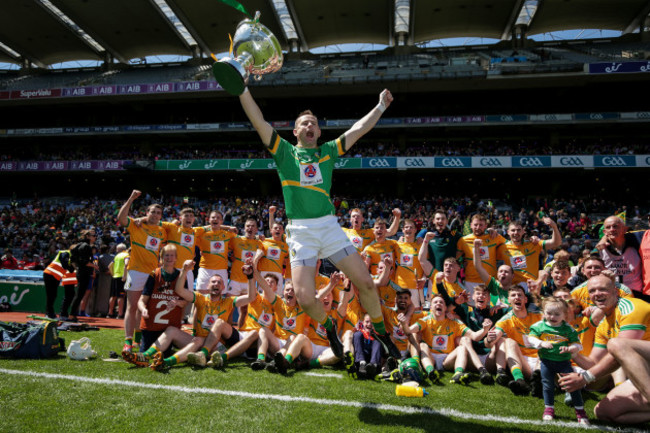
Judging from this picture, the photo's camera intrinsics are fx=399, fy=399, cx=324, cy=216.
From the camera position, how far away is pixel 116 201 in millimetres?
30516

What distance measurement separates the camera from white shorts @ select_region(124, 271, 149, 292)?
587 centimetres

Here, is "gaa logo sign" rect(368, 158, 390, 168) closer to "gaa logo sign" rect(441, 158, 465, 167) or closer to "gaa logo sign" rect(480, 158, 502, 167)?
"gaa logo sign" rect(441, 158, 465, 167)

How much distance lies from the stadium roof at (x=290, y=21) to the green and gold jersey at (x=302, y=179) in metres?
29.2

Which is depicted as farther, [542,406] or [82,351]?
[82,351]

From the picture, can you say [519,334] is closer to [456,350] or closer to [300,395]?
[456,350]

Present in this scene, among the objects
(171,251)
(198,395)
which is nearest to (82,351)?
(171,251)

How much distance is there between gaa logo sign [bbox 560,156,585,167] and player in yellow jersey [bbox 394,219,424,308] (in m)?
23.9

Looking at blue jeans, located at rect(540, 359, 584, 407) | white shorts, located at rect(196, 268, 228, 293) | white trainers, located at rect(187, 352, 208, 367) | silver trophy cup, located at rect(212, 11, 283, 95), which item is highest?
silver trophy cup, located at rect(212, 11, 283, 95)

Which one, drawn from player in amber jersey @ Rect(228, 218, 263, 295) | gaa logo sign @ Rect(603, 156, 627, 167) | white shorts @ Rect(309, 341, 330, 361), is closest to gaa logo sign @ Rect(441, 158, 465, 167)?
gaa logo sign @ Rect(603, 156, 627, 167)

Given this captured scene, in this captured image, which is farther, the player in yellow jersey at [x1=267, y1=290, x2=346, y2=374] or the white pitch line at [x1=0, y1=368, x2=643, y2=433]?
the player in yellow jersey at [x1=267, y1=290, x2=346, y2=374]

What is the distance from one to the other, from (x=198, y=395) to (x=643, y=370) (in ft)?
11.8

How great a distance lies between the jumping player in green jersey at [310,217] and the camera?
12.0 feet

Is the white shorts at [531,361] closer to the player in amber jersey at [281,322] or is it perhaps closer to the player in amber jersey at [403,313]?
the player in amber jersey at [403,313]

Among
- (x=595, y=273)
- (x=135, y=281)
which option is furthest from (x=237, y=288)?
(x=595, y=273)
